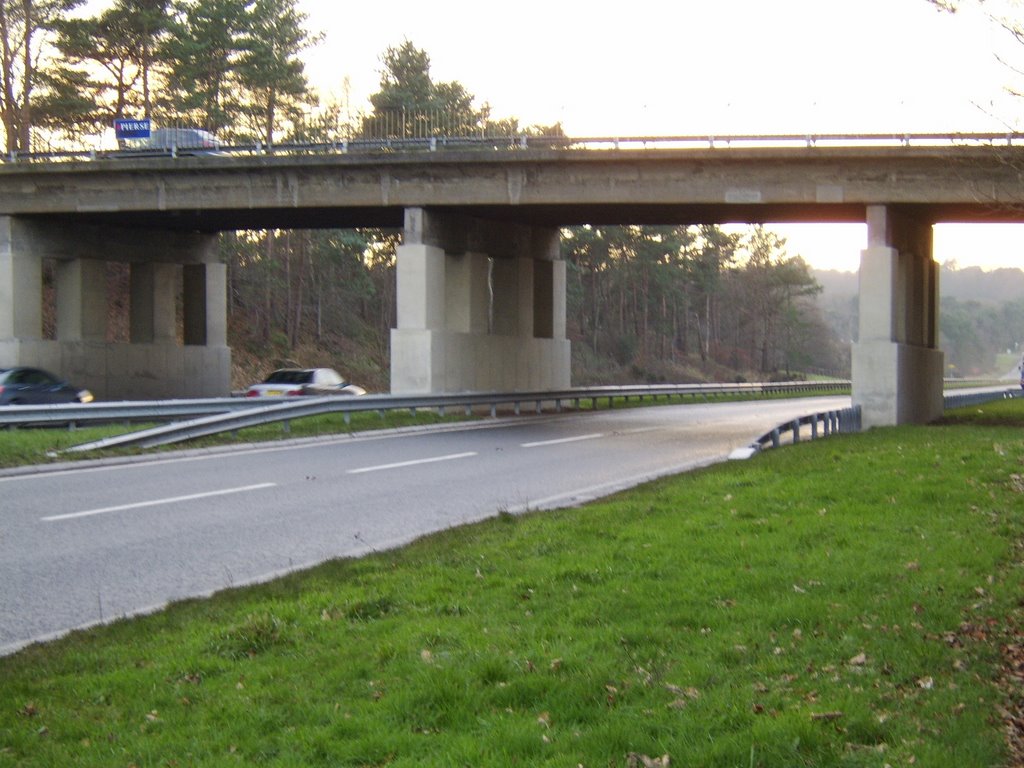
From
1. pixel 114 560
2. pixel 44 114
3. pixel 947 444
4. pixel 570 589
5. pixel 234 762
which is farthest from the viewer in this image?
pixel 44 114

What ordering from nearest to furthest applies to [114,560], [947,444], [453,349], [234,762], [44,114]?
[234,762] < [114,560] < [947,444] < [453,349] < [44,114]

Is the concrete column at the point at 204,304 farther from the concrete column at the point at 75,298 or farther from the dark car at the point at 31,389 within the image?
the dark car at the point at 31,389

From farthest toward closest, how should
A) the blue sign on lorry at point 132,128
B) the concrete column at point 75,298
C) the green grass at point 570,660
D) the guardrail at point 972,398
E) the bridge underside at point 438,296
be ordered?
the guardrail at point 972,398 < the concrete column at point 75,298 < the blue sign on lorry at point 132,128 < the bridge underside at point 438,296 < the green grass at point 570,660

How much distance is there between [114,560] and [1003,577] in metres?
7.21

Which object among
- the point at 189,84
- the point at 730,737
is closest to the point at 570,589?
the point at 730,737

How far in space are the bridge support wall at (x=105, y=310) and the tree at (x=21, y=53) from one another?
9660 mm

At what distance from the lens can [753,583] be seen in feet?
25.8

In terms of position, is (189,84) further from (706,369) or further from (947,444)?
(706,369)

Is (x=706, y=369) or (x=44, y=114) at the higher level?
(x=44, y=114)

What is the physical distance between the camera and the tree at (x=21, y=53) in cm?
4442

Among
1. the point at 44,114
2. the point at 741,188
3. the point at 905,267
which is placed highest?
the point at 44,114

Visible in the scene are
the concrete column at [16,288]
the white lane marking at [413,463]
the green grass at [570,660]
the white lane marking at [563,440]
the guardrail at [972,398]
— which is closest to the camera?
the green grass at [570,660]

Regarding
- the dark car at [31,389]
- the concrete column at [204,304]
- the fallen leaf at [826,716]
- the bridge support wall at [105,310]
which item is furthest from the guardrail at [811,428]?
the bridge support wall at [105,310]

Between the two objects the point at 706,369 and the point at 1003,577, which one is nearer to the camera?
the point at 1003,577
